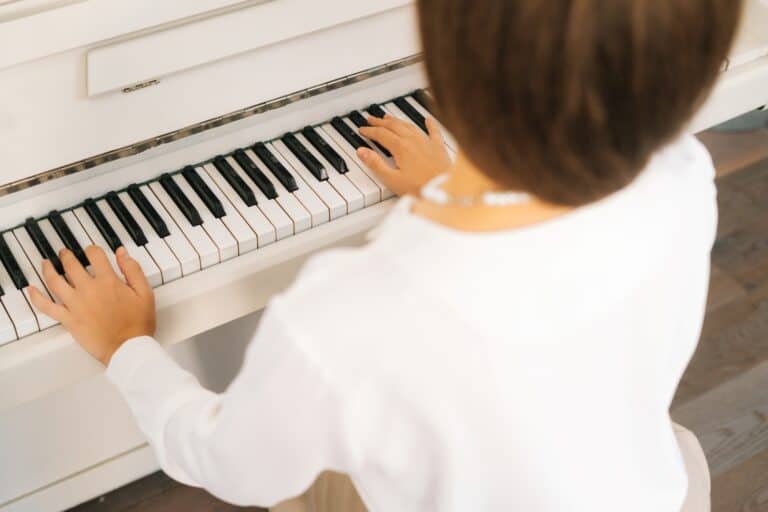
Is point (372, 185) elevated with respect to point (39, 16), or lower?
lower

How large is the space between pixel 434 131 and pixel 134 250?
1.51 feet

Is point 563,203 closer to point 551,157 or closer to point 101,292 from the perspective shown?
point 551,157

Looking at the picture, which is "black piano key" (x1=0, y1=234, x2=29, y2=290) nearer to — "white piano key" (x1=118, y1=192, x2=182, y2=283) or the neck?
"white piano key" (x1=118, y1=192, x2=182, y2=283)

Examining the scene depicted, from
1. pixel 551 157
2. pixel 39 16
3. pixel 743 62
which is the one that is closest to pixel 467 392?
pixel 551 157

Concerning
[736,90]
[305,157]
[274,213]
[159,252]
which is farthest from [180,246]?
[736,90]

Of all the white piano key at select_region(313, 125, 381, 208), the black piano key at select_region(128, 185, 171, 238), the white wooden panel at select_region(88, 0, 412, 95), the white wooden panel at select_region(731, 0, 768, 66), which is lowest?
the white wooden panel at select_region(731, 0, 768, 66)

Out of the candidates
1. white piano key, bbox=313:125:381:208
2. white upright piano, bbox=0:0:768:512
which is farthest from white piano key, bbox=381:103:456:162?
white piano key, bbox=313:125:381:208

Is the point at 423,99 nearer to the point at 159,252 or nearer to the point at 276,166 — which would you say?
the point at 276,166

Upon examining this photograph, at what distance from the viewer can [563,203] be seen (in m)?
0.61

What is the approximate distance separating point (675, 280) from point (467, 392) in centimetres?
22

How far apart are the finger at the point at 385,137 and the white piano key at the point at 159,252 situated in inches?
13.1

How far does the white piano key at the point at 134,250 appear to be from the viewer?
3.56 ft

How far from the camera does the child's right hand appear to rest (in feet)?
3.89

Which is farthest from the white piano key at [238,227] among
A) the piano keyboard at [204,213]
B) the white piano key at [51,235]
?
the white piano key at [51,235]
